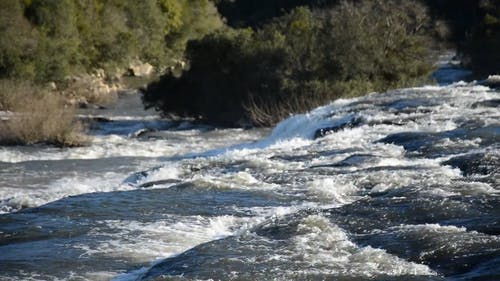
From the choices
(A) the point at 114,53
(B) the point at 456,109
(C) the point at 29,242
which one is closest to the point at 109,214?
(C) the point at 29,242

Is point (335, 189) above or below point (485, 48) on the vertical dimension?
above

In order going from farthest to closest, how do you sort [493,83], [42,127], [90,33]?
[90,33], [493,83], [42,127]

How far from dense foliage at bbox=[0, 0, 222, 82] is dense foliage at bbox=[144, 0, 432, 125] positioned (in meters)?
9.08

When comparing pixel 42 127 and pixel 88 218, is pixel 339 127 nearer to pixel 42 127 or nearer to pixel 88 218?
pixel 42 127

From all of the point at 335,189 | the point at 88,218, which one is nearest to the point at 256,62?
the point at 335,189

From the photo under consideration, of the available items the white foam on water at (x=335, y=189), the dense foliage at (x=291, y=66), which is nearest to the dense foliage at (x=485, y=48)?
the dense foliage at (x=291, y=66)

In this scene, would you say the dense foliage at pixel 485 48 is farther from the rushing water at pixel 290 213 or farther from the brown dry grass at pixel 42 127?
the brown dry grass at pixel 42 127

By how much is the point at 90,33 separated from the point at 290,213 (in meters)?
34.7

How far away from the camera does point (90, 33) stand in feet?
144

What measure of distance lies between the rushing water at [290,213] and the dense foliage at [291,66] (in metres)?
7.97

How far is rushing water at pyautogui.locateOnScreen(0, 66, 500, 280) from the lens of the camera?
873 cm

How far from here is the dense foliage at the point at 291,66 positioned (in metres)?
27.3

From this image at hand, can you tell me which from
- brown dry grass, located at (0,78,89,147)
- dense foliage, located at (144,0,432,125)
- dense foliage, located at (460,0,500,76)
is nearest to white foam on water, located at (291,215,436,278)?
brown dry grass, located at (0,78,89,147)

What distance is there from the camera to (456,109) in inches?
794
